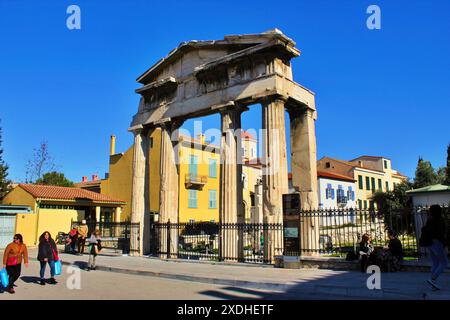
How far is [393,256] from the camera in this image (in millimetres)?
10547

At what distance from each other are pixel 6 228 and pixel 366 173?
42405 mm

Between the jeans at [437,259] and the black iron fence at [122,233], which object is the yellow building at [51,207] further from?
the jeans at [437,259]

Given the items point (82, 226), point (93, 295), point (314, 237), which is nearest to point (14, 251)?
point (93, 295)

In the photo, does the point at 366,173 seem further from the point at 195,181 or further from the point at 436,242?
Result: the point at 436,242

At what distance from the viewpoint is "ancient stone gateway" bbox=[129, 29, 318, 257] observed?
13.8 metres

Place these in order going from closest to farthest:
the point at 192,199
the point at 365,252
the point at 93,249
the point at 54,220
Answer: the point at 365,252 < the point at 93,249 < the point at 54,220 < the point at 192,199

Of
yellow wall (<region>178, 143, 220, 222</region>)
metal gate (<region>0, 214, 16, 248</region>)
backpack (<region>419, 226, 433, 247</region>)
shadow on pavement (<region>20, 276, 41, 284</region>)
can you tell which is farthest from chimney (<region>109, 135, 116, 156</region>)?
backpack (<region>419, 226, 433, 247</region>)

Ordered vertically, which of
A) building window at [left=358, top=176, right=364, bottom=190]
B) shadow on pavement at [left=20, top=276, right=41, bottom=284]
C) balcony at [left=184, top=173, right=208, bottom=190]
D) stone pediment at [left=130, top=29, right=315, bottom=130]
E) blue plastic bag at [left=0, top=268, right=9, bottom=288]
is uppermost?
stone pediment at [left=130, top=29, right=315, bottom=130]

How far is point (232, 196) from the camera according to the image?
14711 millimetres

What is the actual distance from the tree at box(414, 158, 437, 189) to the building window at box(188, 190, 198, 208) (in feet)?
71.5

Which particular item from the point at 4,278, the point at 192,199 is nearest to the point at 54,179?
the point at 192,199

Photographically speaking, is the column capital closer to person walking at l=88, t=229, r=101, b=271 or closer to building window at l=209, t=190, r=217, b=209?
person walking at l=88, t=229, r=101, b=271
